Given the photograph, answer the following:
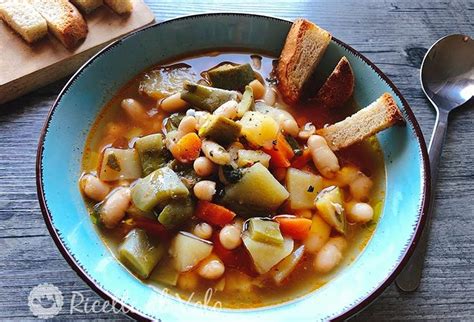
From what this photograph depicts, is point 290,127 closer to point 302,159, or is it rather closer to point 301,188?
point 302,159

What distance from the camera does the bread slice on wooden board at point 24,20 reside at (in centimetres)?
246

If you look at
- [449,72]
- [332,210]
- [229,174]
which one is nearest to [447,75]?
[449,72]

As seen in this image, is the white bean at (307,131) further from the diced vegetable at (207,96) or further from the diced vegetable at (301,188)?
the diced vegetable at (207,96)

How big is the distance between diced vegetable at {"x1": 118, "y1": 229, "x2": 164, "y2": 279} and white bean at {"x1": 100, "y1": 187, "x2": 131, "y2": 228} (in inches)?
3.4

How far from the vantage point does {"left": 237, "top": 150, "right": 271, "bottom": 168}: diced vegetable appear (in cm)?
194

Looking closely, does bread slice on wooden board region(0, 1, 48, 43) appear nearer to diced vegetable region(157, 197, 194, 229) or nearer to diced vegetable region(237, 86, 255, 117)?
diced vegetable region(237, 86, 255, 117)

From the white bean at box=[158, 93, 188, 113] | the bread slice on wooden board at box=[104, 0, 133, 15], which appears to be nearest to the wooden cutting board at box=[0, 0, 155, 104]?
the bread slice on wooden board at box=[104, 0, 133, 15]

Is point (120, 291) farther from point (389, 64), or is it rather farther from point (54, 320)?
point (389, 64)

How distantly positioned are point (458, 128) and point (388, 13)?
82cm

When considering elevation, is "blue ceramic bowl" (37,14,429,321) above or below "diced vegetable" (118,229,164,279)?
above

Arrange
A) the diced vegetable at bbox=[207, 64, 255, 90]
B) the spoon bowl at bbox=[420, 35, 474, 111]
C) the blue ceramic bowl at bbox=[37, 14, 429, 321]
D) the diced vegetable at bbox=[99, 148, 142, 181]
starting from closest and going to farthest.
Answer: the blue ceramic bowl at bbox=[37, 14, 429, 321] → the diced vegetable at bbox=[99, 148, 142, 181] → the diced vegetable at bbox=[207, 64, 255, 90] → the spoon bowl at bbox=[420, 35, 474, 111]

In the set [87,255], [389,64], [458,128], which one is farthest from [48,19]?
[458,128]

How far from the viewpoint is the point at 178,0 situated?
2.84m

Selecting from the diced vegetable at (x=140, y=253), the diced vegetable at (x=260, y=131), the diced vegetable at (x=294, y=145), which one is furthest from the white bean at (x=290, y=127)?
the diced vegetable at (x=140, y=253)
